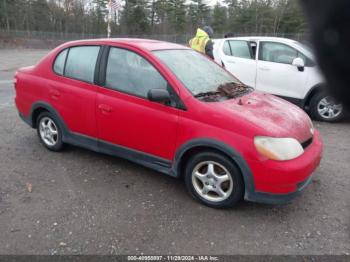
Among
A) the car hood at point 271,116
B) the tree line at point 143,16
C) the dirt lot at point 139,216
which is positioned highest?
the tree line at point 143,16

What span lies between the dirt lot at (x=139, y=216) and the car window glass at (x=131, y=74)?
1.09 meters

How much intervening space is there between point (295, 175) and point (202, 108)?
1094 millimetres

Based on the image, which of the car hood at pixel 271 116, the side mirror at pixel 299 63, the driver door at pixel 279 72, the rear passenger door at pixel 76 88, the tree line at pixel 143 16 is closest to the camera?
the car hood at pixel 271 116

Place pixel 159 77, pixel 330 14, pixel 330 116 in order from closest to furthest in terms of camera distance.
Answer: pixel 330 14
pixel 159 77
pixel 330 116

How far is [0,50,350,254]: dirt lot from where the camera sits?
2871 mm

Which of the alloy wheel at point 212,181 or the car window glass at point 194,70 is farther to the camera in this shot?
the car window glass at point 194,70

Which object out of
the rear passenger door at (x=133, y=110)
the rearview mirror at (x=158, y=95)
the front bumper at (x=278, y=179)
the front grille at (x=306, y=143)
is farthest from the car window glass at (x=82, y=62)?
the front grille at (x=306, y=143)

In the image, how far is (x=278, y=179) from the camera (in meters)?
3.11

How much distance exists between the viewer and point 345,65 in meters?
0.61

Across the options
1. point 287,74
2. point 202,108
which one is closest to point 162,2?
point 287,74

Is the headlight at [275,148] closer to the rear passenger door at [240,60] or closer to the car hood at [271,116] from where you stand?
the car hood at [271,116]

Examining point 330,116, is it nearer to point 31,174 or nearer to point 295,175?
point 295,175

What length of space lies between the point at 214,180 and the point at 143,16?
56.3 m

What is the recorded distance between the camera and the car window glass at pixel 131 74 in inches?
149
